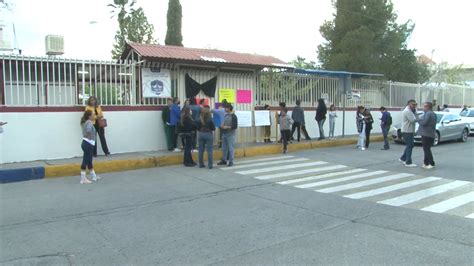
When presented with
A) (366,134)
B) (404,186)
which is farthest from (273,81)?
(404,186)

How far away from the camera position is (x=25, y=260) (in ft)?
16.3

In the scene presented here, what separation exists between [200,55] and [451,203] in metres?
9.20

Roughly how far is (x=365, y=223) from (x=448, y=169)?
253 inches

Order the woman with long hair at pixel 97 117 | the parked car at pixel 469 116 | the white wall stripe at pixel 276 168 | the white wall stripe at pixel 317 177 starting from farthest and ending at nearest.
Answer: the parked car at pixel 469 116 < the woman with long hair at pixel 97 117 < the white wall stripe at pixel 276 168 < the white wall stripe at pixel 317 177

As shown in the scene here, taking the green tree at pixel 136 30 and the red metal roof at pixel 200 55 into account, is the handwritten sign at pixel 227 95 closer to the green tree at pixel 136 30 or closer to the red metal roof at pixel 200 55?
the red metal roof at pixel 200 55

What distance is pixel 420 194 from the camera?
8375mm

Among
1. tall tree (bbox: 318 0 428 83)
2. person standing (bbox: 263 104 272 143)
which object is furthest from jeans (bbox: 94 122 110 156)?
tall tree (bbox: 318 0 428 83)

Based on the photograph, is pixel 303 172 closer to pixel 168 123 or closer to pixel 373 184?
pixel 373 184

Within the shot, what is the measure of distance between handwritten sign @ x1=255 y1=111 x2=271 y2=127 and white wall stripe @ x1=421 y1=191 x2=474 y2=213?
8587 mm

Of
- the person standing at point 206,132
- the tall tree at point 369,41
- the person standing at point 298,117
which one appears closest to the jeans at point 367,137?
the person standing at point 298,117

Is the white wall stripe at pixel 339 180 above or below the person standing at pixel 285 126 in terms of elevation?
below

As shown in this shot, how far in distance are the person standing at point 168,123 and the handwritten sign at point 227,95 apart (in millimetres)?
2293

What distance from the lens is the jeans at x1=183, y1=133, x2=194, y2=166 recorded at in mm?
11866

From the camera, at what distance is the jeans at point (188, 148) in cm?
1187
